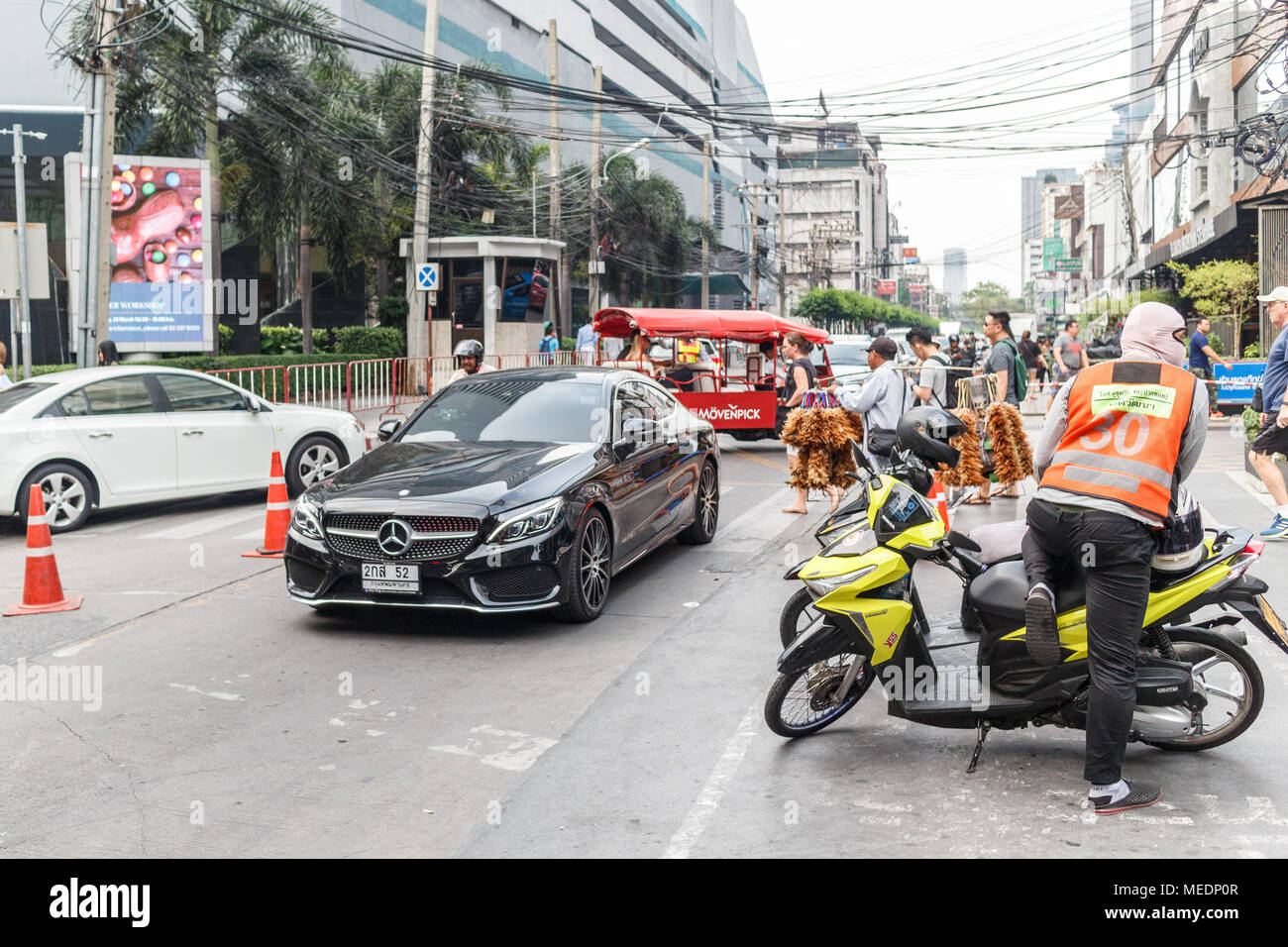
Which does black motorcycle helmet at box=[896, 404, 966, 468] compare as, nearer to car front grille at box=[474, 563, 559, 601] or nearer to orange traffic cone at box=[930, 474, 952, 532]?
car front grille at box=[474, 563, 559, 601]

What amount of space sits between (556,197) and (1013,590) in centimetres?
3525

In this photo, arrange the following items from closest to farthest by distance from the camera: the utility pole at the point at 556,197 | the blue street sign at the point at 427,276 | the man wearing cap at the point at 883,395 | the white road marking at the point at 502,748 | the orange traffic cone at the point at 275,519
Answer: the white road marking at the point at 502,748, the man wearing cap at the point at 883,395, the orange traffic cone at the point at 275,519, the blue street sign at the point at 427,276, the utility pole at the point at 556,197

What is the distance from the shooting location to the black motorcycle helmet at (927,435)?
568 centimetres

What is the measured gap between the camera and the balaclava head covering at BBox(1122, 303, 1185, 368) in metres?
4.73

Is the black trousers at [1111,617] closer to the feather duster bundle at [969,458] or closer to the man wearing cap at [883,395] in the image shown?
the man wearing cap at [883,395]

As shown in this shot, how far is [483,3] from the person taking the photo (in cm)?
5453

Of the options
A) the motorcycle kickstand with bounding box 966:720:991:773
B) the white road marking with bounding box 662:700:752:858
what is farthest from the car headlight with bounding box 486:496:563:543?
the motorcycle kickstand with bounding box 966:720:991:773

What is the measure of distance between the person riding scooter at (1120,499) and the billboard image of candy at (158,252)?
22.1 metres

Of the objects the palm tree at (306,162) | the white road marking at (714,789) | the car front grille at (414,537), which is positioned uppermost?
the palm tree at (306,162)

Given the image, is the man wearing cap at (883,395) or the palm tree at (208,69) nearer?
the man wearing cap at (883,395)

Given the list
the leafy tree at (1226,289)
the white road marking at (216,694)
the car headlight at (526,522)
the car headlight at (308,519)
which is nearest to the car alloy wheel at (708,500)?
the car headlight at (526,522)

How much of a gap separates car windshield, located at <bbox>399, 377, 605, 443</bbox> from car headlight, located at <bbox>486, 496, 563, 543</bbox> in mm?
1193

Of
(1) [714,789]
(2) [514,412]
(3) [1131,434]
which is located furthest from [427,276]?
(3) [1131,434]
